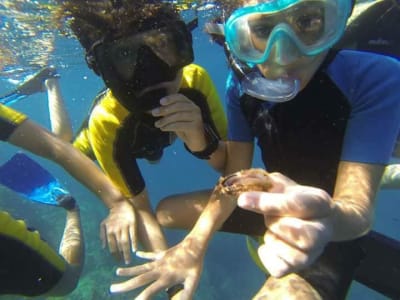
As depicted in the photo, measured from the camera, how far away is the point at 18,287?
4.08 meters

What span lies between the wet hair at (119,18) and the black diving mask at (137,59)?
0.42ft

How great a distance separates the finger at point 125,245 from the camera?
3.45m

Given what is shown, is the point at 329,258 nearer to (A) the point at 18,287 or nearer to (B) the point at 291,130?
(B) the point at 291,130

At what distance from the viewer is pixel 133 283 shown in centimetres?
235

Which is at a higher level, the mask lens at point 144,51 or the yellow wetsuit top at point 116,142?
the mask lens at point 144,51

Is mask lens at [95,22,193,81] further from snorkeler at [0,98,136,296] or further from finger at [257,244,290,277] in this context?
finger at [257,244,290,277]

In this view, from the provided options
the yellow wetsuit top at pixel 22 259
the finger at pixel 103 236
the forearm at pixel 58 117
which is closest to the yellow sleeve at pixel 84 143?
the forearm at pixel 58 117

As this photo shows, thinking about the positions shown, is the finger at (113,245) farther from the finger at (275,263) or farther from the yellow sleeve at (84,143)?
the yellow sleeve at (84,143)

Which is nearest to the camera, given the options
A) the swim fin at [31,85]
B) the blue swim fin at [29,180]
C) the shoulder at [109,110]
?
the shoulder at [109,110]

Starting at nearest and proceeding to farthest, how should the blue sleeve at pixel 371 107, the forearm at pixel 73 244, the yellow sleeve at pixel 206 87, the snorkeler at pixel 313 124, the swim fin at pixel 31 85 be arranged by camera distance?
the snorkeler at pixel 313 124, the blue sleeve at pixel 371 107, the yellow sleeve at pixel 206 87, the forearm at pixel 73 244, the swim fin at pixel 31 85

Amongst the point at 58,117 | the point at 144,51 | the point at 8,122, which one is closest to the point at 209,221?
the point at 144,51

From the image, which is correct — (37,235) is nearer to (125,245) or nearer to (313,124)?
(125,245)

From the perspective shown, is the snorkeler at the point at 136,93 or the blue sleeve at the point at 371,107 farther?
the snorkeler at the point at 136,93

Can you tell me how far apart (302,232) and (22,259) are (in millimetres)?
3451
